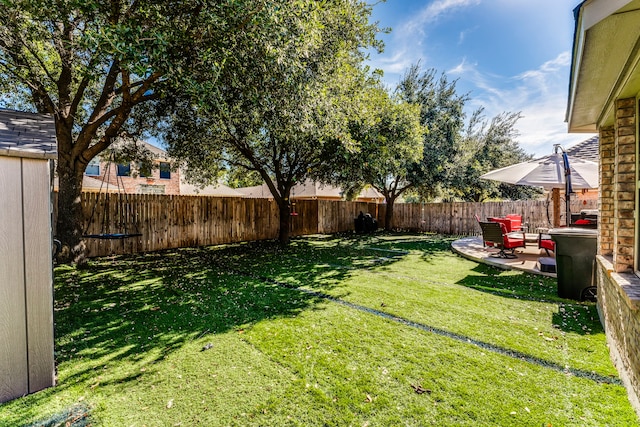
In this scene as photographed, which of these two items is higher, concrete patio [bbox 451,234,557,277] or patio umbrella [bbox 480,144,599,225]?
patio umbrella [bbox 480,144,599,225]

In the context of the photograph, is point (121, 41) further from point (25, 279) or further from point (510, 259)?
point (510, 259)

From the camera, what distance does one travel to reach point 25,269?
2.51 m

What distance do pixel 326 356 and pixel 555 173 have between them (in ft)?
26.3

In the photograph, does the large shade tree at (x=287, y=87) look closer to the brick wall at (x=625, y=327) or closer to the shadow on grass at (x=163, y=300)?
the shadow on grass at (x=163, y=300)

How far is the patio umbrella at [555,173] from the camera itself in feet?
23.3

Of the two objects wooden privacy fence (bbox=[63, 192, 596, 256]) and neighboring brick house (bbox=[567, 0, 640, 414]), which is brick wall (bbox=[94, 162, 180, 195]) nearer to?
wooden privacy fence (bbox=[63, 192, 596, 256])

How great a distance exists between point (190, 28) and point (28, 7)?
2231 mm

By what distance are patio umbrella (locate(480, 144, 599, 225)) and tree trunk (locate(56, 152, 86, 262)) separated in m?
11.4

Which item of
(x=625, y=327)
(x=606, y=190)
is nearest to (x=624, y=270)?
(x=625, y=327)

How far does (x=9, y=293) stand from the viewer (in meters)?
2.44

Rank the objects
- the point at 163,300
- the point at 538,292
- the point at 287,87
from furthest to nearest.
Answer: the point at 287,87
the point at 538,292
the point at 163,300

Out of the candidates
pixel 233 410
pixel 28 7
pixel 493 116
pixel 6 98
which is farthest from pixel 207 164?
pixel 493 116

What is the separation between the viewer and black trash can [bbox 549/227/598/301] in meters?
4.36

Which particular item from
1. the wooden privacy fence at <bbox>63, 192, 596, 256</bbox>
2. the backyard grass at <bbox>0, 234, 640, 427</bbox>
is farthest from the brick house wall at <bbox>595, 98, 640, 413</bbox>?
the wooden privacy fence at <bbox>63, 192, 596, 256</bbox>
